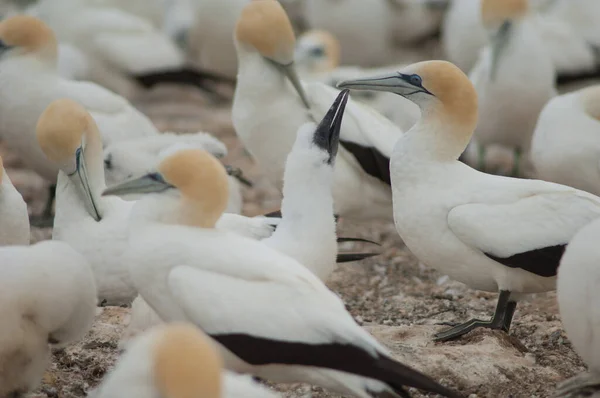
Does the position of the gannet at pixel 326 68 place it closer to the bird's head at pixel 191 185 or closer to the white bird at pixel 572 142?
the white bird at pixel 572 142

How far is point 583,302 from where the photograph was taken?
15.2 ft

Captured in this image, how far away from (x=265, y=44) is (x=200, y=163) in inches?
109

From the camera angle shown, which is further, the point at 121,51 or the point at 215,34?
the point at 215,34

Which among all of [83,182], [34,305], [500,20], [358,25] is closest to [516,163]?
[500,20]

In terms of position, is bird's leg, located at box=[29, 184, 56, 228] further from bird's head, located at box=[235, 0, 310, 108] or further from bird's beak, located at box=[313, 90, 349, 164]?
bird's beak, located at box=[313, 90, 349, 164]

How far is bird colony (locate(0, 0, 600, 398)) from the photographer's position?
4.38 meters

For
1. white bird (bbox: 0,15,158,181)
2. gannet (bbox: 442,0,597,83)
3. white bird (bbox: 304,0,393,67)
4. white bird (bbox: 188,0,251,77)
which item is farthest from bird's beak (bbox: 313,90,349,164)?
white bird (bbox: 304,0,393,67)

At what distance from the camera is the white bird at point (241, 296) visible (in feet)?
14.1

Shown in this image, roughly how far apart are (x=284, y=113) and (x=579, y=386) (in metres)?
3.07

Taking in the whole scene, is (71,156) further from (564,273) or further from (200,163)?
(564,273)

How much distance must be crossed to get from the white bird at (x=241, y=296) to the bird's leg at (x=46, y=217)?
3.67 m

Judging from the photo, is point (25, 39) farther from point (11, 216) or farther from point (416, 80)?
point (416, 80)

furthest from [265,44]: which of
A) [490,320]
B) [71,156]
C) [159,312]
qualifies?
[159,312]

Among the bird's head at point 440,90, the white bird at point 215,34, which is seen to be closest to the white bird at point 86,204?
the bird's head at point 440,90
